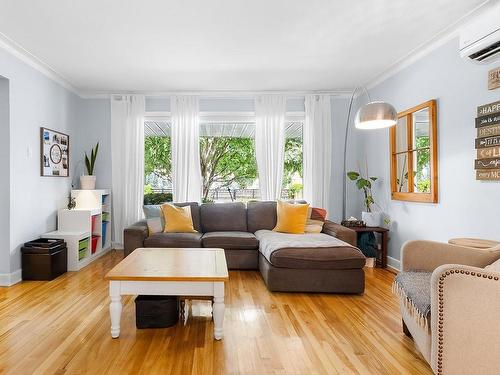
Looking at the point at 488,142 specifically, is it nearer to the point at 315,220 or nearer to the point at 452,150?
the point at 452,150

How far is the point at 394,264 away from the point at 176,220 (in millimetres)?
2926

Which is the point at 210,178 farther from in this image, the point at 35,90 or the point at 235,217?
the point at 35,90

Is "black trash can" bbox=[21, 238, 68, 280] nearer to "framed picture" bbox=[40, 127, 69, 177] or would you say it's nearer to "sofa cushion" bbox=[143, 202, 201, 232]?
"framed picture" bbox=[40, 127, 69, 177]

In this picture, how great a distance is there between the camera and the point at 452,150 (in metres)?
3.36

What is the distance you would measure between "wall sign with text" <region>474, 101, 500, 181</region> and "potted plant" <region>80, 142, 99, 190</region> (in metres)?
4.82

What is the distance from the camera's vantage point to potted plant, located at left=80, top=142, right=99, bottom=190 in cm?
503

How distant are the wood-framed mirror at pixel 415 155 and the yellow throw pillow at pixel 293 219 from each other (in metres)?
1.19

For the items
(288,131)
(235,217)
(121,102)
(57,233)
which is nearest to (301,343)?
(235,217)

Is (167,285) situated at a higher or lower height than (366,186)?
lower

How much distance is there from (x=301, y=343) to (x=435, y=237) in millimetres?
2148

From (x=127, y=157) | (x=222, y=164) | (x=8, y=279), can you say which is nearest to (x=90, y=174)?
(x=127, y=157)

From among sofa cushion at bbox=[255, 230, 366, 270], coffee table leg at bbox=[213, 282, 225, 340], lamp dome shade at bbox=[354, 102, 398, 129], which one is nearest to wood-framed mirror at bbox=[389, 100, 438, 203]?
lamp dome shade at bbox=[354, 102, 398, 129]

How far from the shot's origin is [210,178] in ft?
18.6

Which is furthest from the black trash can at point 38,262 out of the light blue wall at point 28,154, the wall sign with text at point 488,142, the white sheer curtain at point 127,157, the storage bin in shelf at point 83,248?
the wall sign with text at point 488,142
